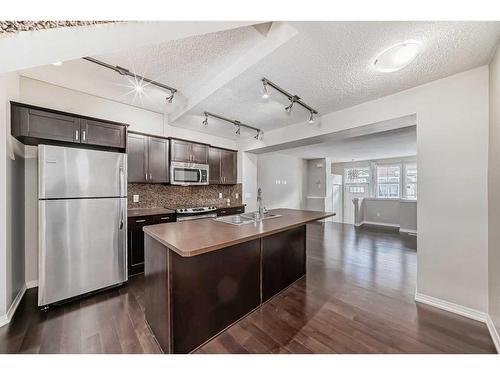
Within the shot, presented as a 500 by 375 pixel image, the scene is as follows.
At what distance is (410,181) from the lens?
21.8ft

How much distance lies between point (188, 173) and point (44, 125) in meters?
1.98

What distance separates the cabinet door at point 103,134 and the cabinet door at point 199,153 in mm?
1371

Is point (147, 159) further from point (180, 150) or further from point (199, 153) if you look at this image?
point (199, 153)

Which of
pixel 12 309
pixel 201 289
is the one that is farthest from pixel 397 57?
pixel 12 309

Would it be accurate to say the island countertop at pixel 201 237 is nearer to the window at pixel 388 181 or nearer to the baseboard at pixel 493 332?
the baseboard at pixel 493 332

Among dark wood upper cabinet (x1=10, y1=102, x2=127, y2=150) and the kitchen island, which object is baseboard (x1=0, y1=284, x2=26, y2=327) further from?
dark wood upper cabinet (x1=10, y1=102, x2=127, y2=150)

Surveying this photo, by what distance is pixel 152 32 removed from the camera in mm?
1198

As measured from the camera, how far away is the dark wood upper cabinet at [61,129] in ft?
6.59

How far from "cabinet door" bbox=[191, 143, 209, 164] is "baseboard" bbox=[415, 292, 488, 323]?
3.85 meters

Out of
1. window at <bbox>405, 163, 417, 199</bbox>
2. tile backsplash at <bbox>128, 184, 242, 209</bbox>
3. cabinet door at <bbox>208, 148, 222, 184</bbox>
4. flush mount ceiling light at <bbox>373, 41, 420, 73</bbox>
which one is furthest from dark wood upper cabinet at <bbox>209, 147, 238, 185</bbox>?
window at <bbox>405, 163, 417, 199</bbox>

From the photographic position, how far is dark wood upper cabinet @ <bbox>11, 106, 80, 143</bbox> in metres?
2.00

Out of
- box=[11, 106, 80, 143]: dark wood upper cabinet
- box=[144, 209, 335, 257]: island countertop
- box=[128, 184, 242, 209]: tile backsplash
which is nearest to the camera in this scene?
box=[144, 209, 335, 257]: island countertop
